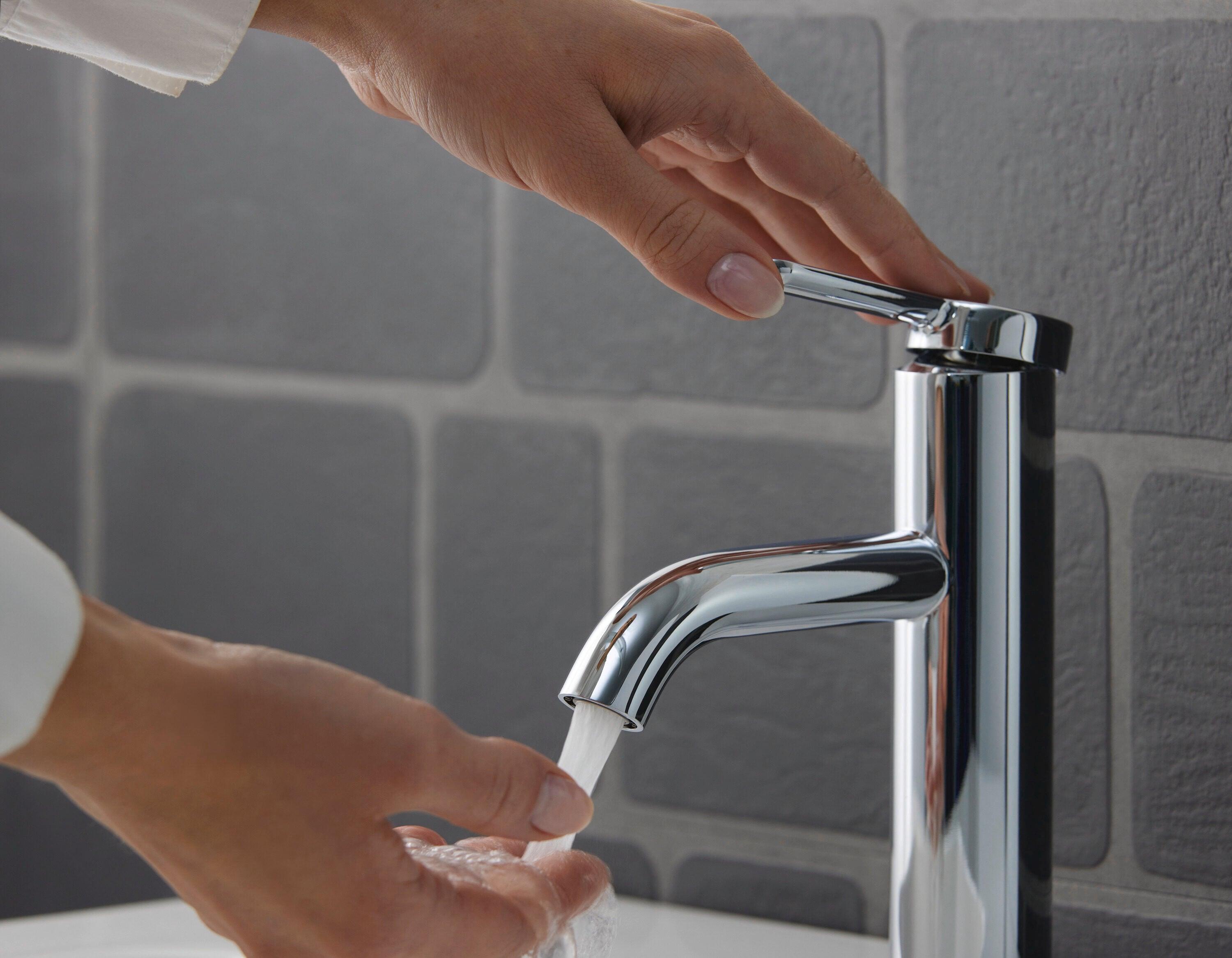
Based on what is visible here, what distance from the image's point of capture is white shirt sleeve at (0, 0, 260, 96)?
0.47 meters

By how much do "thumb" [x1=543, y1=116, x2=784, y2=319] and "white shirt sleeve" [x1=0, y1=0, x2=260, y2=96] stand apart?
16 cm

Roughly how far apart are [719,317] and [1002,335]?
22cm

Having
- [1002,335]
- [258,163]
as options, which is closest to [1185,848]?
[1002,335]

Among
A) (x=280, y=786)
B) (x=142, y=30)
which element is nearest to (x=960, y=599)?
(x=280, y=786)

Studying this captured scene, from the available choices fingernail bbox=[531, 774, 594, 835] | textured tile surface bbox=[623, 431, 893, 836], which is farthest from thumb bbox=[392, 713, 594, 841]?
textured tile surface bbox=[623, 431, 893, 836]

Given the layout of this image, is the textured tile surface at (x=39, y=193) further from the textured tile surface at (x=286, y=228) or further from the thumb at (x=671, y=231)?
the thumb at (x=671, y=231)

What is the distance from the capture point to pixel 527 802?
0.35m

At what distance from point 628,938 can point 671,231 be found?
14.6 inches

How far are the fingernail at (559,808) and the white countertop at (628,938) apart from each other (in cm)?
28

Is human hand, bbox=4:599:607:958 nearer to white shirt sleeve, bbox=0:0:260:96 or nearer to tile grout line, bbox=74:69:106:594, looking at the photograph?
white shirt sleeve, bbox=0:0:260:96

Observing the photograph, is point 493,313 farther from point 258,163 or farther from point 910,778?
point 910,778

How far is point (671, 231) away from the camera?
1.37 feet

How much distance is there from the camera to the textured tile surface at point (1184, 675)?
53cm

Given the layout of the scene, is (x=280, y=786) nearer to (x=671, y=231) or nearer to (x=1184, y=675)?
(x=671, y=231)
